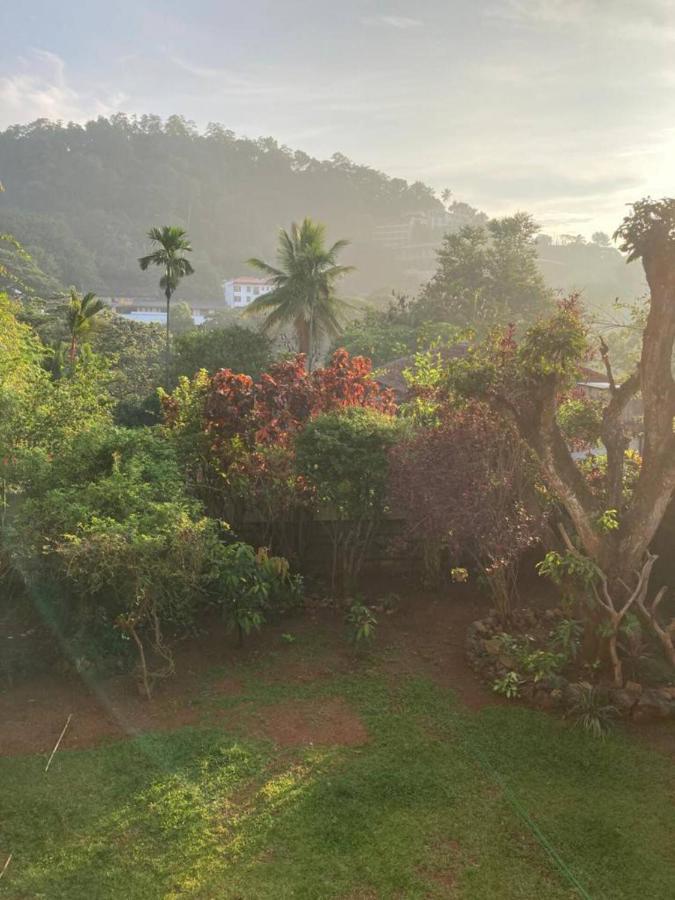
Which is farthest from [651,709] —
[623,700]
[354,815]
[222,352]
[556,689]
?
[222,352]

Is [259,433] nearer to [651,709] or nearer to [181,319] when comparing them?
[651,709]

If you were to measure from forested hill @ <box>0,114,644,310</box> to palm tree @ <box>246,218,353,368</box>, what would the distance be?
153 feet

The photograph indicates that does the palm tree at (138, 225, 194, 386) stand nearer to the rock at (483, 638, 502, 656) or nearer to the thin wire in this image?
the rock at (483, 638, 502, 656)

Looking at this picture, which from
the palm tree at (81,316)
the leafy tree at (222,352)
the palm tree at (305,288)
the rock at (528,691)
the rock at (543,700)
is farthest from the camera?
the palm tree at (305,288)

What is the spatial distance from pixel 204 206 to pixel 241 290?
1542 centimetres

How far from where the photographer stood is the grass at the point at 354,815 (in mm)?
4016

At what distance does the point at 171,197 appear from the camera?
90812 mm

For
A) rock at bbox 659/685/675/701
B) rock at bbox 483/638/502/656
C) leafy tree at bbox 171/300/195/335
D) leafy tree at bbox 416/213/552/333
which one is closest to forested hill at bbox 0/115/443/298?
leafy tree at bbox 171/300/195/335

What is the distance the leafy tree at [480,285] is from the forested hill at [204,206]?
4177cm

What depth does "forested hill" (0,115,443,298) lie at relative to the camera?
77.5m

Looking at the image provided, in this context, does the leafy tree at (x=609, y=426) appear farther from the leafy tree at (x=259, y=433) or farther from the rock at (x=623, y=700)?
the leafy tree at (x=259, y=433)

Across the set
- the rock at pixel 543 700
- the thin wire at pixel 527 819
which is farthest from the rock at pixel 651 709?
the thin wire at pixel 527 819

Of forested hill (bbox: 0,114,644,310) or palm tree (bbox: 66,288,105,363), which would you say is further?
forested hill (bbox: 0,114,644,310)

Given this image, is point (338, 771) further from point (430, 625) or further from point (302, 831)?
point (430, 625)
